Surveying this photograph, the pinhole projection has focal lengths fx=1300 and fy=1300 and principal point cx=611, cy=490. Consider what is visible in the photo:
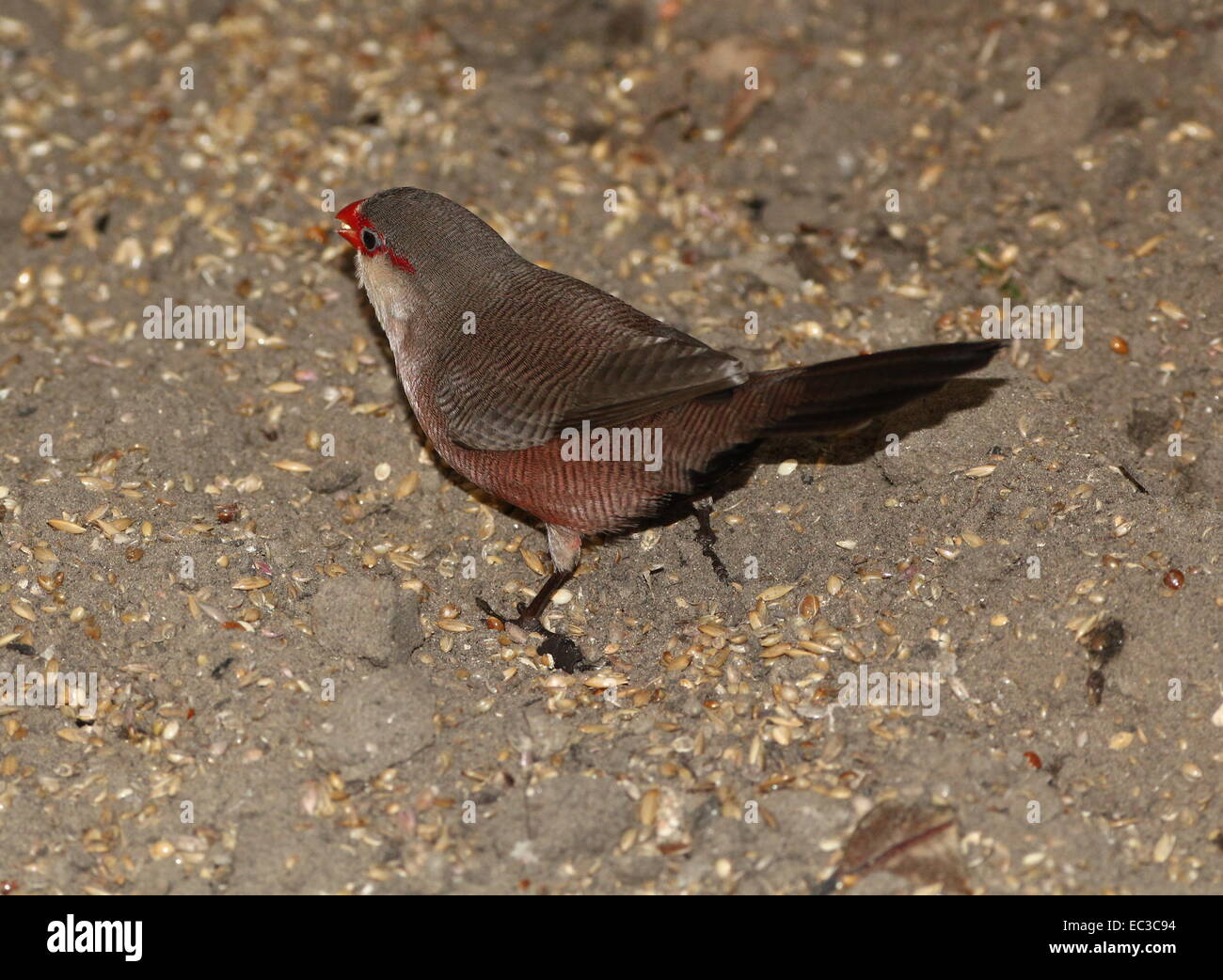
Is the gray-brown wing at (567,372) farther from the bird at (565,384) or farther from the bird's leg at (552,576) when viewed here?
the bird's leg at (552,576)

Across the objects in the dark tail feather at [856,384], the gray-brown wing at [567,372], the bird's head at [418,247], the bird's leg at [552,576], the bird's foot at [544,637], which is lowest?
the bird's foot at [544,637]

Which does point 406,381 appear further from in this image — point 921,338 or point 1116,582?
point 1116,582

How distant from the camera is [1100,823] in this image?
14.0 feet

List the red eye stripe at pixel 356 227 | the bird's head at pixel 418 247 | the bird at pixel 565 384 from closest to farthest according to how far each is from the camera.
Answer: the bird at pixel 565 384
the bird's head at pixel 418 247
the red eye stripe at pixel 356 227

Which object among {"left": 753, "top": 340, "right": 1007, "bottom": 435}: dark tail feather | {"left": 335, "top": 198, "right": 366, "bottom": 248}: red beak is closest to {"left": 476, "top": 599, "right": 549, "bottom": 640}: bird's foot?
{"left": 753, "top": 340, "right": 1007, "bottom": 435}: dark tail feather

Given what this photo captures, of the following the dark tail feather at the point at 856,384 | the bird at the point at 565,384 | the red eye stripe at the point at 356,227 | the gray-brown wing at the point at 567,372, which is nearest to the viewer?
the dark tail feather at the point at 856,384

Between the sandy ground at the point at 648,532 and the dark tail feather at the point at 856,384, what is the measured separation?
2.74 ft

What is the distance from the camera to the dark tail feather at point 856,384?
4230 millimetres

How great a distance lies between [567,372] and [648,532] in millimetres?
957

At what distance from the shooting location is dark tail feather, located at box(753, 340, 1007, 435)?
4.23 meters

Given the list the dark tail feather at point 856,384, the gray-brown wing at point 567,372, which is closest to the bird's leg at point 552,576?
the gray-brown wing at point 567,372

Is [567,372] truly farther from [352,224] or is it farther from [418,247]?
[352,224]

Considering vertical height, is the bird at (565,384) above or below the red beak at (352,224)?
below

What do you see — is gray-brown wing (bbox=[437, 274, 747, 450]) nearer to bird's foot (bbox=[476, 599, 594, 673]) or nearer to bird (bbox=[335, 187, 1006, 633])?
bird (bbox=[335, 187, 1006, 633])
